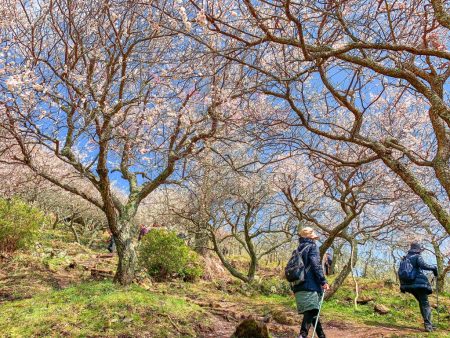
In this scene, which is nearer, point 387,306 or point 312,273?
point 312,273

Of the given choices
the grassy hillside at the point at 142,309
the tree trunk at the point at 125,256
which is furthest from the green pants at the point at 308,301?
the tree trunk at the point at 125,256

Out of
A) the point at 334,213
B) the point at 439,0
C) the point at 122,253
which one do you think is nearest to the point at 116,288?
the point at 122,253

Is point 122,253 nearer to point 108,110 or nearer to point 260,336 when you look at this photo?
point 108,110

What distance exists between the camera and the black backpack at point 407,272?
287 inches

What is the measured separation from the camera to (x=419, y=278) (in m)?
7.26

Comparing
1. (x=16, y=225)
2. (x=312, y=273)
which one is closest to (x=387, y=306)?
(x=312, y=273)

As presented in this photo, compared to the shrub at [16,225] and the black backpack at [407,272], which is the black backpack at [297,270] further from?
the shrub at [16,225]

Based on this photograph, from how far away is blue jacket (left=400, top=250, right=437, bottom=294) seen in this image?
7148mm

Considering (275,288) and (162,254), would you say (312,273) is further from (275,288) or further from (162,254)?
(275,288)

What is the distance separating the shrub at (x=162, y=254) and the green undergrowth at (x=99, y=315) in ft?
12.5

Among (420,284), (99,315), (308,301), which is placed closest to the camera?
(308,301)

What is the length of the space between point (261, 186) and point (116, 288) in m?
7.88

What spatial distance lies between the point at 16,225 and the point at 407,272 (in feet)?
33.8

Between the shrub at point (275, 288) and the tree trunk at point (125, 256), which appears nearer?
the tree trunk at point (125, 256)
